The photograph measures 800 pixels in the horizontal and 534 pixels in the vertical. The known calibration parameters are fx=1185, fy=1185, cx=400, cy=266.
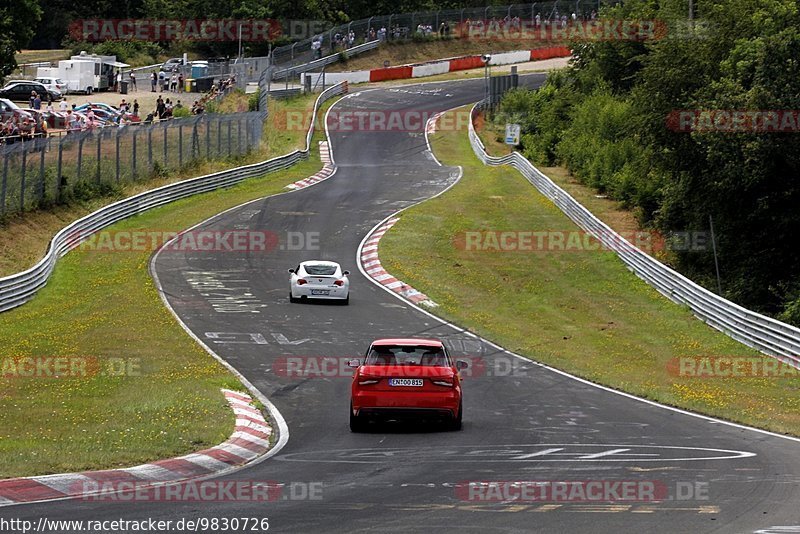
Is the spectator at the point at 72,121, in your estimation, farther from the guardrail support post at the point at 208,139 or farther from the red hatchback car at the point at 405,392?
the red hatchback car at the point at 405,392

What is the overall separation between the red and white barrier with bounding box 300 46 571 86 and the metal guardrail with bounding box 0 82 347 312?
1892cm

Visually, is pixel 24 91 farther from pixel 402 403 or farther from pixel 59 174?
pixel 402 403

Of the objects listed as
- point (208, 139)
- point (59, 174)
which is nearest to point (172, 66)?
point (208, 139)

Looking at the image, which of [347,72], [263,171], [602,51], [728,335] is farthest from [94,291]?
[347,72]

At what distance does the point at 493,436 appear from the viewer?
17.2m

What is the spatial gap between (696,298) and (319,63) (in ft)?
192

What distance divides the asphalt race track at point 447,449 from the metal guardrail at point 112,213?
136 inches

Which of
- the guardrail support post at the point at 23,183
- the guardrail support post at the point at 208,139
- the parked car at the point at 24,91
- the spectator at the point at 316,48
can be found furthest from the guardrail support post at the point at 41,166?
the spectator at the point at 316,48

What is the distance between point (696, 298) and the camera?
32.7m

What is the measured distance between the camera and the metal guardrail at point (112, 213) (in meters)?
30.6

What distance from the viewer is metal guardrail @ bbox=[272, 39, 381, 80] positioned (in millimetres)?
81125

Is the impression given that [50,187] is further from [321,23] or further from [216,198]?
[321,23]

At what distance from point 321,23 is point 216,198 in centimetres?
5530

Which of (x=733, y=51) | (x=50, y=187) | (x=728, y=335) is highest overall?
(x=733, y=51)
